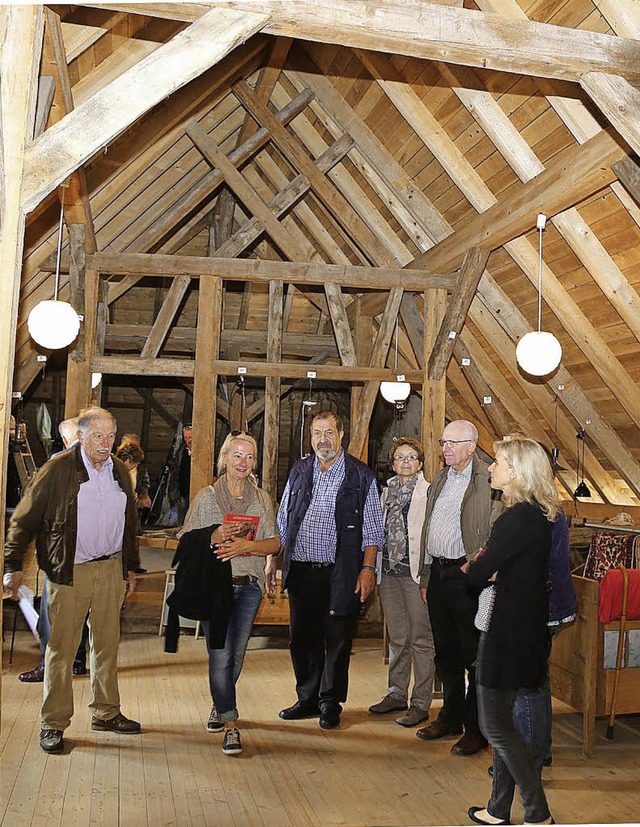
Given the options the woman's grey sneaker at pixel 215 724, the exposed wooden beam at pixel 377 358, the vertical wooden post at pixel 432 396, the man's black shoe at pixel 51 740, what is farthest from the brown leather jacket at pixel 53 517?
the exposed wooden beam at pixel 377 358

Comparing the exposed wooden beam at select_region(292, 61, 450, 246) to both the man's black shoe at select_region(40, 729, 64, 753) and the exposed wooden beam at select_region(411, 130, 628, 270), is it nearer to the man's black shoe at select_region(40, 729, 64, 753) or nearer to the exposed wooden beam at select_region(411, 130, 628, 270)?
the exposed wooden beam at select_region(411, 130, 628, 270)

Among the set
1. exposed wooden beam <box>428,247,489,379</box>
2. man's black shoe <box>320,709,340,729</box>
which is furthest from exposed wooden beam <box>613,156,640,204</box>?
man's black shoe <box>320,709,340,729</box>

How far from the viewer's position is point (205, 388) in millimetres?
7086

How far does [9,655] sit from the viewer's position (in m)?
5.51

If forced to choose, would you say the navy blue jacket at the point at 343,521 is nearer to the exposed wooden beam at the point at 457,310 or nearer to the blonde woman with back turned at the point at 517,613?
the blonde woman with back turned at the point at 517,613

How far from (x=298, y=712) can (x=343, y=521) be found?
3.46ft

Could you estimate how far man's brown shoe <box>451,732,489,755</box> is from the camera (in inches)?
152

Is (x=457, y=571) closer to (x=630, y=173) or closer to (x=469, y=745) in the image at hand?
(x=469, y=745)

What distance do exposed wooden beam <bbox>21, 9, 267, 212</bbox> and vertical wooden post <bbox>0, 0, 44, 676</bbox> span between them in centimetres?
5

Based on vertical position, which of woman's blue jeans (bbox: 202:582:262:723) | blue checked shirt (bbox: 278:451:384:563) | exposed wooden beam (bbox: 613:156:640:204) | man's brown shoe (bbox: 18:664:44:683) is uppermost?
exposed wooden beam (bbox: 613:156:640:204)

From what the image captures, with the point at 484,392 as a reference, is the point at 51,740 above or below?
below

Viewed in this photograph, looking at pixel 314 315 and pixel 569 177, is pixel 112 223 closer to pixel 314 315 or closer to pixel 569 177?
pixel 314 315

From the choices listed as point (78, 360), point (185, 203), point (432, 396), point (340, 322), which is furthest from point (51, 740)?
point (185, 203)

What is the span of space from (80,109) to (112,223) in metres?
Result: 4.74
